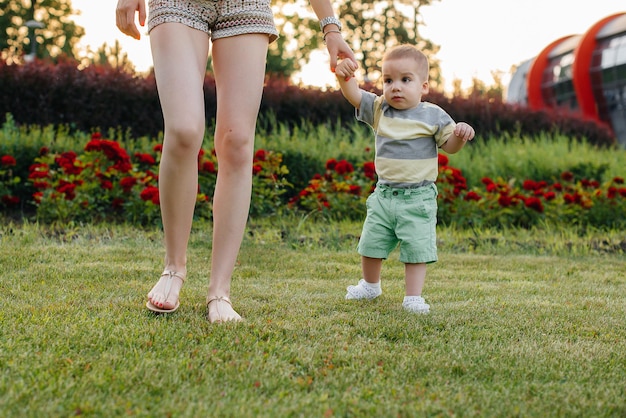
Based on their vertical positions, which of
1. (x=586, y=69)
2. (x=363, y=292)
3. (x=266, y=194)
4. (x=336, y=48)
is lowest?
(x=363, y=292)

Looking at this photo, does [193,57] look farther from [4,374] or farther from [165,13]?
[4,374]

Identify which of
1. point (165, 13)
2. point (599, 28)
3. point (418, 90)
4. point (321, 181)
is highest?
point (599, 28)

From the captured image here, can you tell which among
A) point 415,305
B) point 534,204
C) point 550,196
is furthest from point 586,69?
point 415,305

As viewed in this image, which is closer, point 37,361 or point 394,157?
point 37,361

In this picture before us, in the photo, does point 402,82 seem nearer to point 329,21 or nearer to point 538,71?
point 329,21

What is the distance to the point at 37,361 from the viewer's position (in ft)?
6.41

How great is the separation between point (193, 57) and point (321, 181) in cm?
390

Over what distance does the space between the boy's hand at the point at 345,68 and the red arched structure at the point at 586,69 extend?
69.0 ft

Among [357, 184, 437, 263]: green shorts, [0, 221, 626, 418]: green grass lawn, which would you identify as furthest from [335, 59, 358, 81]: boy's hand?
[0, 221, 626, 418]: green grass lawn

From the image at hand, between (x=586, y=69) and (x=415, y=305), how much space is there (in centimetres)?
2149

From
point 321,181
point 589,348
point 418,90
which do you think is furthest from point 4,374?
point 321,181

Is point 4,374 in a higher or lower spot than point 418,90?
lower

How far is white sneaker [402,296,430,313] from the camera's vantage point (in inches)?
117

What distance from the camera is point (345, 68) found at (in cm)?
300
